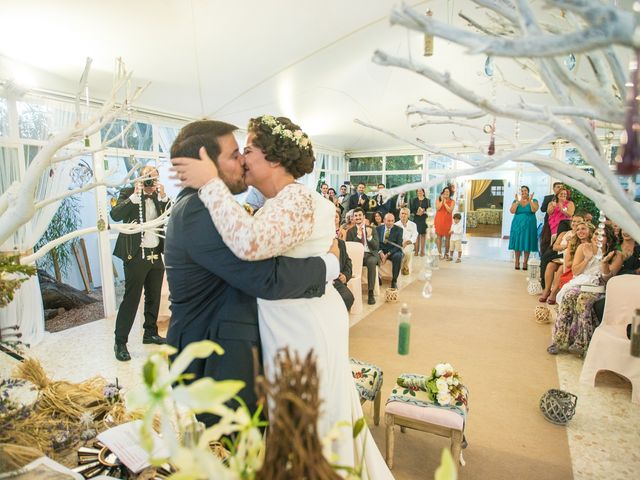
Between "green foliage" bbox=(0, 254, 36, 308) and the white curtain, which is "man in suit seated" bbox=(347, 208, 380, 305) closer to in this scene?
the white curtain

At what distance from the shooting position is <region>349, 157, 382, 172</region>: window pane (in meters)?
13.5

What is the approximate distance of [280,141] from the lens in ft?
4.50

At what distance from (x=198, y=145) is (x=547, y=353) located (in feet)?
14.4

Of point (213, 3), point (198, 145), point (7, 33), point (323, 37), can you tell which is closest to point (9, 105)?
point (7, 33)

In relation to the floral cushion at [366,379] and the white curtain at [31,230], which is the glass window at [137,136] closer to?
the white curtain at [31,230]

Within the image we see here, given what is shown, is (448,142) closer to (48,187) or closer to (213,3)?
(213,3)

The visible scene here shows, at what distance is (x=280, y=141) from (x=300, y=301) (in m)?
0.56

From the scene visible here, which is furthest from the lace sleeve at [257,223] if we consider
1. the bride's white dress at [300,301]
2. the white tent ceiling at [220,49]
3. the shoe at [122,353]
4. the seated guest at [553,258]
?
the seated guest at [553,258]

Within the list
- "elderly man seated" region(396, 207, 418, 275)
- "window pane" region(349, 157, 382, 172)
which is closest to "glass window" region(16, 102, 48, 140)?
"elderly man seated" region(396, 207, 418, 275)

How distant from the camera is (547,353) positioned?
425cm

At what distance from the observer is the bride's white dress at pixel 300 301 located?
1.15 metres

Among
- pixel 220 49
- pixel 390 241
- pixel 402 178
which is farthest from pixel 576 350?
pixel 402 178

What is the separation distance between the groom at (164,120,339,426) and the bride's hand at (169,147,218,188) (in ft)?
0.12

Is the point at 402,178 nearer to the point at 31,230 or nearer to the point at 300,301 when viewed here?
the point at 31,230
